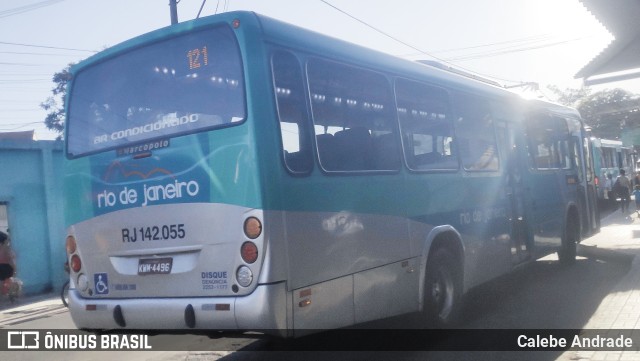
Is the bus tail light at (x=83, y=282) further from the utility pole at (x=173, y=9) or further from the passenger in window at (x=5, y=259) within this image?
the utility pole at (x=173, y=9)

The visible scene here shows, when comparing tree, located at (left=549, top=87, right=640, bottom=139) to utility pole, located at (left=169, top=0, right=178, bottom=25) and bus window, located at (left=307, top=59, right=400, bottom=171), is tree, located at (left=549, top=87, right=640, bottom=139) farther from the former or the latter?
bus window, located at (left=307, top=59, right=400, bottom=171)

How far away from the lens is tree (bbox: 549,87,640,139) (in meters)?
60.5

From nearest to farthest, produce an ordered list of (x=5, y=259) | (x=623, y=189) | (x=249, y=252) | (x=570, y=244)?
(x=249, y=252) < (x=5, y=259) < (x=570, y=244) < (x=623, y=189)

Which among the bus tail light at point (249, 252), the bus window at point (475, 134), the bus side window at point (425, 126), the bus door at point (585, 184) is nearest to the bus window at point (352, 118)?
the bus side window at point (425, 126)

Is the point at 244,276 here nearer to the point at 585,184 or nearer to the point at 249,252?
the point at 249,252

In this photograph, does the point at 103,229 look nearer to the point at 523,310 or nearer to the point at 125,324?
the point at 125,324

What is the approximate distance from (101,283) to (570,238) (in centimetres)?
900

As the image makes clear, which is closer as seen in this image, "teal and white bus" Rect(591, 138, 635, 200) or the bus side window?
the bus side window

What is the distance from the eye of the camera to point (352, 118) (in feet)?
20.4

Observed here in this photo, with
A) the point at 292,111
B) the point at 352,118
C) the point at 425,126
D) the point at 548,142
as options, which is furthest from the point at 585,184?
the point at 292,111

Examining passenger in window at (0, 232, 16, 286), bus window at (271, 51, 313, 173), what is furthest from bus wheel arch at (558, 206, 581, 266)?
passenger in window at (0, 232, 16, 286)

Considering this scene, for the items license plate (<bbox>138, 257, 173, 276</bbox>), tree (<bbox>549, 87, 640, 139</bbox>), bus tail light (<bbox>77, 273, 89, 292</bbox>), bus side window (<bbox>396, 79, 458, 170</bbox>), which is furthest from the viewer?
tree (<bbox>549, 87, 640, 139</bbox>)

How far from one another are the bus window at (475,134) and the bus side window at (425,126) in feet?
1.01

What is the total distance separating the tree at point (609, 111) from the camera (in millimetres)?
60469
